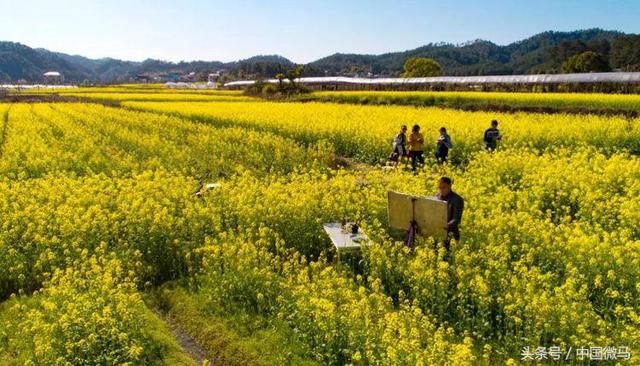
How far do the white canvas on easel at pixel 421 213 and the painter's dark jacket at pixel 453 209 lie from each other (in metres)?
0.19

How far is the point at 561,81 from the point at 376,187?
4727 centimetres

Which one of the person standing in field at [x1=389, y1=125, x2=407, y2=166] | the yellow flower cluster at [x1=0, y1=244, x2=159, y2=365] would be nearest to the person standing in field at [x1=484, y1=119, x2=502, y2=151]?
the person standing in field at [x1=389, y1=125, x2=407, y2=166]

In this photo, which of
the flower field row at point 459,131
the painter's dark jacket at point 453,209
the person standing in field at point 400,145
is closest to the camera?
the painter's dark jacket at point 453,209

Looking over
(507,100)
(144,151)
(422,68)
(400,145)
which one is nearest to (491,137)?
(400,145)

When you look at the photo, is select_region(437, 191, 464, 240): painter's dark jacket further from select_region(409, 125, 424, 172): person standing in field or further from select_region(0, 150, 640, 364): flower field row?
select_region(409, 125, 424, 172): person standing in field

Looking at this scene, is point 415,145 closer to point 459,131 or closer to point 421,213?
point 459,131

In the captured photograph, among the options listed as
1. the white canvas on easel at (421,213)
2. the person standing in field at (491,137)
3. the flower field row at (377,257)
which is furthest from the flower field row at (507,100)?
the white canvas on easel at (421,213)

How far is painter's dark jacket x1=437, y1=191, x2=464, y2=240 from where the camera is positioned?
8.79 metres

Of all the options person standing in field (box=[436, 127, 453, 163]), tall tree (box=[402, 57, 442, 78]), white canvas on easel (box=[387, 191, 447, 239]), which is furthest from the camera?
tall tree (box=[402, 57, 442, 78])

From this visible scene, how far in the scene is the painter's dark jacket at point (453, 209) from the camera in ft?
28.8

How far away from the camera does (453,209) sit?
8844 millimetres

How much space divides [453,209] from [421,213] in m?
0.54

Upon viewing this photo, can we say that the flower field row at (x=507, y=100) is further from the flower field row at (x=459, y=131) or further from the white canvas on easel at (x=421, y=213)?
the white canvas on easel at (x=421, y=213)

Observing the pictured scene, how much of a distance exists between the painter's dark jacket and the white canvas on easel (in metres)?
0.19
